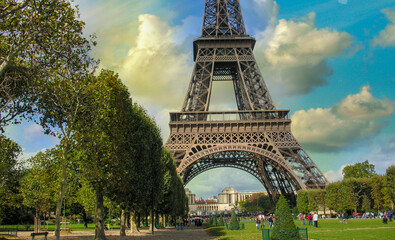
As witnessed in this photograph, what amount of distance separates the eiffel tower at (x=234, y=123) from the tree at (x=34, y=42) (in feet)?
128

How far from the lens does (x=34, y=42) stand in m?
16.8

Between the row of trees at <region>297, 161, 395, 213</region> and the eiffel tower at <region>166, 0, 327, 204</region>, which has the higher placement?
the eiffel tower at <region>166, 0, 327, 204</region>

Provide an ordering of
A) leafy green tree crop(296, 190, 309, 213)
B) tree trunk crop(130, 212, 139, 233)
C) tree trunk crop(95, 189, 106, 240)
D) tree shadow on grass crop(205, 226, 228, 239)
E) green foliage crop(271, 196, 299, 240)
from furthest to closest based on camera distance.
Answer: leafy green tree crop(296, 190, 309, 213), tree trunk crop(130, 212, 139, 233), tree shadow on grass crop(205, 226, 228, 239), tree trunk crop(95, 189, 106, 240), green foliage crop(271, 196, 299, 240)

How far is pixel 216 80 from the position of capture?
74.1 m

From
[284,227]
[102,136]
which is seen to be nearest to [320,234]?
[284,227]

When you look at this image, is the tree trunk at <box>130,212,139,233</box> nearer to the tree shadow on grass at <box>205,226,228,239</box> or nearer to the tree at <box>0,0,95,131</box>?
the tree shadow on grass at <box>205,226,228,239</box>

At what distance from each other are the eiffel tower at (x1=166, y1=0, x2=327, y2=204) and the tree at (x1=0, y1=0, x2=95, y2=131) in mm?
38936

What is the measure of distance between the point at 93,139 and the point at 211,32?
52589mm

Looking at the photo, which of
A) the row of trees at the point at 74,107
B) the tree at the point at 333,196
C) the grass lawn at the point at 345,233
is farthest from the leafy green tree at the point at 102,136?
the tree at the point at 333,196

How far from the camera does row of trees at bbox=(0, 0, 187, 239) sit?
15.6 meters

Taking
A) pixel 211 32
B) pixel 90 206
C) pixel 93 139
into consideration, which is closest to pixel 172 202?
pixel 90 206

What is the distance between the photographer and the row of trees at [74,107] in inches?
615

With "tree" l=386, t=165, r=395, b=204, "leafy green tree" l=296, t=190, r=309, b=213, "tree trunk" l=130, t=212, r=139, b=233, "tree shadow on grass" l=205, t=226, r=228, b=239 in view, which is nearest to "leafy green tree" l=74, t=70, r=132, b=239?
"tree trunk" l=130, t=212, r=139, b=233

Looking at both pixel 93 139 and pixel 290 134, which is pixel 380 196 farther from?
pixel 93 139
